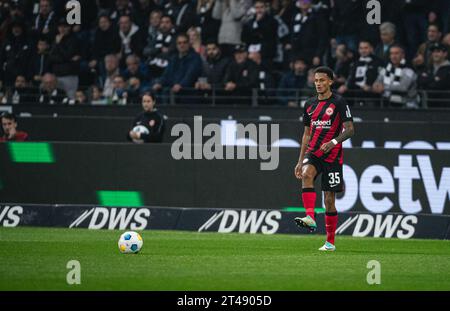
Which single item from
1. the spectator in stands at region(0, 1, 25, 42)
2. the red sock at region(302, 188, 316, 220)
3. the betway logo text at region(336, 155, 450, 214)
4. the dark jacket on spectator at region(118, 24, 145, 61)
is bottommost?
the betway logo text at region(336, 155, 450, 214)

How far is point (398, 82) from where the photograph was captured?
19.5 meters

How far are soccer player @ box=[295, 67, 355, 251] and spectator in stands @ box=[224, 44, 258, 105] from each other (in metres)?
6.31

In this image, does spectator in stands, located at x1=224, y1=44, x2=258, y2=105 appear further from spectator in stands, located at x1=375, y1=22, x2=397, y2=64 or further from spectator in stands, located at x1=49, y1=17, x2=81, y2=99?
spectator in stands, located at x1=49, y1=17, x2=81, y2=99

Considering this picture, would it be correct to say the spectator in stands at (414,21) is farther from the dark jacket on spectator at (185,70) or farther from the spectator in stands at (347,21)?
the dark jacket on spectator at (185,70)

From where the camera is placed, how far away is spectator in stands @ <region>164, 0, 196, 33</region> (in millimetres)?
22531

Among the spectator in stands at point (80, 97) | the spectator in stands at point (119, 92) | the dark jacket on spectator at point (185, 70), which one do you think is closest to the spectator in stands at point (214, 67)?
the dark jacket on spectator at point (185, 70)

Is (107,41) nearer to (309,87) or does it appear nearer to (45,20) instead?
(45,20)

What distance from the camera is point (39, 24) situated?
24.0 meters

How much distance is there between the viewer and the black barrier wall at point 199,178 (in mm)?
17297

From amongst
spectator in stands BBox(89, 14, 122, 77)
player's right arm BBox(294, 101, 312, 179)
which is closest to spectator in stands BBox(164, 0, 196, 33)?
spectator in stands BBox(89, 14, 122, 77)

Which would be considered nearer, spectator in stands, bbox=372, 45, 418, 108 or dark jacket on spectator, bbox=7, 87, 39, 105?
spectator in stands, bbox=372, 45, 418, 108

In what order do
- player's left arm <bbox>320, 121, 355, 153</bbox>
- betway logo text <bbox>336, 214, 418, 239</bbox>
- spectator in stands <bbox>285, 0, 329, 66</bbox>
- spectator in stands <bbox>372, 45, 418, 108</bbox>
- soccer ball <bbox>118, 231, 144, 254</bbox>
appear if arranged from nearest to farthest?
soccer ball <bbox>118, 231, 144, 254</bbox>
player's left arm <bbox>320, 121, 355, 153</bbox>
betway logo text <bbox>336, 214, 418, 239</bbox>
spectator in stands <bbox>372, 45, 418, 108</bbox>
spectator in stands <bbox>285, 0, 329, 66</bbox>

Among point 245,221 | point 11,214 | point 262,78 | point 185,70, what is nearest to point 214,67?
point 185,70

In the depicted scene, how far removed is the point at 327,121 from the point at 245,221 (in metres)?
3.74
